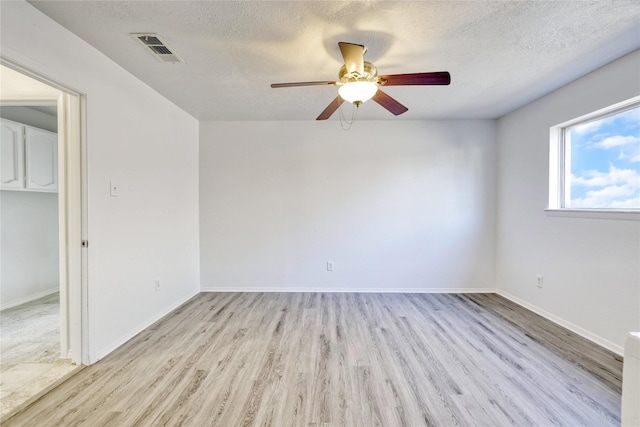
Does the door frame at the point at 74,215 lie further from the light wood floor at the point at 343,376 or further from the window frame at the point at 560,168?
the window frame at the point at 560,168

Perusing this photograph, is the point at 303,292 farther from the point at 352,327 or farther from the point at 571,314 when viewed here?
the point at 571,314

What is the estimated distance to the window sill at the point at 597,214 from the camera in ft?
6.38

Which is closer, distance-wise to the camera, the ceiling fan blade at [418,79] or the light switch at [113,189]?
the ceiling fan blade at [418,79]

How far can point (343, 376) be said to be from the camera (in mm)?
1773

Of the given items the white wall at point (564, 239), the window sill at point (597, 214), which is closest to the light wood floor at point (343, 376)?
the white wall at point (564, 239)

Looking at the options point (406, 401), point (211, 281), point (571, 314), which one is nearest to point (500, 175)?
point (571, 314)

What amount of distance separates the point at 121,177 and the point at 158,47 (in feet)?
3.68

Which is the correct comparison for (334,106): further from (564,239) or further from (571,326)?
(571,326)

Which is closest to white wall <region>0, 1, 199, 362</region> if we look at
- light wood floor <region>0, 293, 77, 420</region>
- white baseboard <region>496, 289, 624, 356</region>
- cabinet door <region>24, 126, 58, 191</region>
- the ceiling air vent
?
light wood floor <region>0, 293, 77, 420</region>

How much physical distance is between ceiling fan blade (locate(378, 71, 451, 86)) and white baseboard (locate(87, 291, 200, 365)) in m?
2.95

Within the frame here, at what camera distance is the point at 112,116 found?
6.92 ft

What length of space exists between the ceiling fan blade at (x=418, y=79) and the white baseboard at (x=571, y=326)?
2.55 metres

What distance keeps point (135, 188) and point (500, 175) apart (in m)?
4.36

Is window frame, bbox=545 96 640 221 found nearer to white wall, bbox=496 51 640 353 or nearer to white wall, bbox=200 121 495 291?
white wall, bbox=496 51 640 353
